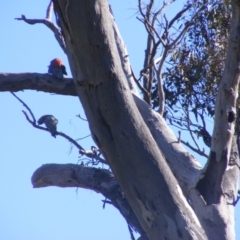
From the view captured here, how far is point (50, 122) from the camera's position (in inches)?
285

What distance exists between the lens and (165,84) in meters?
8.41

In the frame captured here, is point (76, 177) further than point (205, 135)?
No

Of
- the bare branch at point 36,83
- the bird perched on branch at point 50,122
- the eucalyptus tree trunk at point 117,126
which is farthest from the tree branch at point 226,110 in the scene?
the bird perched on branch at point 50,122

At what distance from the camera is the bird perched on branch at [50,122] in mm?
6952

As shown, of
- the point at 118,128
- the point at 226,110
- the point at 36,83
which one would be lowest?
the point at 118,128

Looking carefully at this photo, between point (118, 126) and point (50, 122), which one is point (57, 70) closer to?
point (50, 122)

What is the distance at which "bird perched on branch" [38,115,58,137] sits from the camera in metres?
6.95

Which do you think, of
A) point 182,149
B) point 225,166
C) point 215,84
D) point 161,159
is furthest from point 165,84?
point 161,159

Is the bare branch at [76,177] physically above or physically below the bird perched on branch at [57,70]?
below

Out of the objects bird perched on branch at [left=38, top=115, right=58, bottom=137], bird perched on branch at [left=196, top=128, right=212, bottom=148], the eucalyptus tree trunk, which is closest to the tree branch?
the eucalyptus tree trunk

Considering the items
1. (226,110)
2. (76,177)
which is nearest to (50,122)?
(76,177)

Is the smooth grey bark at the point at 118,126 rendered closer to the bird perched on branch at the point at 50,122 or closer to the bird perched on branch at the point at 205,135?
the bird perched on branch at the point at 50,122

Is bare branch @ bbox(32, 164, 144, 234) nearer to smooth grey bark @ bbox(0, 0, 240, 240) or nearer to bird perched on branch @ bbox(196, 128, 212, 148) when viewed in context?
bird perched on branch @ bbox(196, 128, 212, 148)

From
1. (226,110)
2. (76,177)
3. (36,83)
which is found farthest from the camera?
(76,177)
